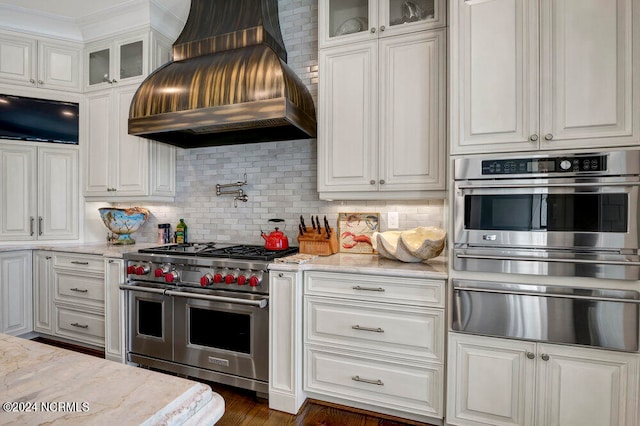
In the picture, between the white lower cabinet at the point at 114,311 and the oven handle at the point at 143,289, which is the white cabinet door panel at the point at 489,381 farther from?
the white lower cabinet at the point at 114,311

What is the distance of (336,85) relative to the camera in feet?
7.59

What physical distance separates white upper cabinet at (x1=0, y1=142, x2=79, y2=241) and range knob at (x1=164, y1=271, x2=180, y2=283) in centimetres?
164

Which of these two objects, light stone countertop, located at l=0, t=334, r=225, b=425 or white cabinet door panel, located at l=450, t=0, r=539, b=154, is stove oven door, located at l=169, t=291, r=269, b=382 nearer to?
light stone countertop, located at l=0, t=334, r=225, b=425

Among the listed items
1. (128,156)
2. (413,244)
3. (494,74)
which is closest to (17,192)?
(128,156)

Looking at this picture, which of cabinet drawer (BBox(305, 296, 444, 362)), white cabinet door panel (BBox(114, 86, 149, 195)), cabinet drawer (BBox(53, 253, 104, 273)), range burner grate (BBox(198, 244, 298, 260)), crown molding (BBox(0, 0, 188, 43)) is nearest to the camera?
cabinet drawer (BBox(305, 296, 444, 362))

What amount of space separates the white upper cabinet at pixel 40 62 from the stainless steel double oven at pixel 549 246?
11.9 feet

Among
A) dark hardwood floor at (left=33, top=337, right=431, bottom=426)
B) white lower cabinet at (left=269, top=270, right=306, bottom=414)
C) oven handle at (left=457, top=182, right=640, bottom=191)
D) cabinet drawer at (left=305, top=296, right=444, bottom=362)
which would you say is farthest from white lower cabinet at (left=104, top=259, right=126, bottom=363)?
oven handle at (left=457, top=182, right=640, bottom=191)

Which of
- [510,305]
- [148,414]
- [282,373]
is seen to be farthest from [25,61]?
[510,305]

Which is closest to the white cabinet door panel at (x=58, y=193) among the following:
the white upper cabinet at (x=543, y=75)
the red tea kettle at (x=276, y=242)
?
the red tea kettle at (x=276, y=242)

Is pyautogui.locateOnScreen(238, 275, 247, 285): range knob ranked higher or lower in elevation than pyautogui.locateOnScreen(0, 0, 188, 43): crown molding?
lower

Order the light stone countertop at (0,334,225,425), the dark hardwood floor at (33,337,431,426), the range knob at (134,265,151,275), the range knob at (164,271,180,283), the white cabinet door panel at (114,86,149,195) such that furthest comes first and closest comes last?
the white cabinet door panel at (114,86,149,195) → the range knob at (134,265,151,275) → the range knob at (164,271,180,283) → the dark hardwood floor at (33,337,431,426) → the light stone countertop at (0,334,225,425)

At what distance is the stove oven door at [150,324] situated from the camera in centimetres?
240

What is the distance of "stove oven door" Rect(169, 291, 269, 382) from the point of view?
7.01 feet

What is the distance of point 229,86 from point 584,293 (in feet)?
7.59
